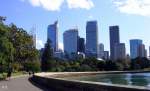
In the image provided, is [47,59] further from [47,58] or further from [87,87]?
[87,87]

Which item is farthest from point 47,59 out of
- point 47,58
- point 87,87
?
point 87,87

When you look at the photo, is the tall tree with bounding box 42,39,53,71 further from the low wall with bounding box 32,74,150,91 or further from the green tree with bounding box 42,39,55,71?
the low wall with bounding box 32,74,150,91

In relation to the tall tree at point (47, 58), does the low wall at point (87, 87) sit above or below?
below

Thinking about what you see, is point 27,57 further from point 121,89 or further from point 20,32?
point 121,89

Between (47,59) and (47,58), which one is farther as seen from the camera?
(47,58)

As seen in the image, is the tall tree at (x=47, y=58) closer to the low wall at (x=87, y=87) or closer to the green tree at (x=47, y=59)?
the green tree at (x=47, y=59)

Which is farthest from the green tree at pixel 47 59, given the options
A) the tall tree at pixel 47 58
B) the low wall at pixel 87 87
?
the low wall at pixel 87 87

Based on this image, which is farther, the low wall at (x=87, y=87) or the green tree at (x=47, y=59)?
the green tree at (x=47, y=59)

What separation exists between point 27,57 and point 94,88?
8515 cm

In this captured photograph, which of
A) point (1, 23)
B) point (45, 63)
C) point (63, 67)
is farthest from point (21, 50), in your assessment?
point (63, 67)

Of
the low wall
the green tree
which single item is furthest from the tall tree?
the low wall

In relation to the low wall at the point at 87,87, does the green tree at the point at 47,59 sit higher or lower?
higher

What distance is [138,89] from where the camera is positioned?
16.4 metres

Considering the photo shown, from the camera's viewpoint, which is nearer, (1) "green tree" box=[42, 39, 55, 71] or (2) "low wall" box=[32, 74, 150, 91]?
(2) "low wall" box=[32, 74, 150, 91]
